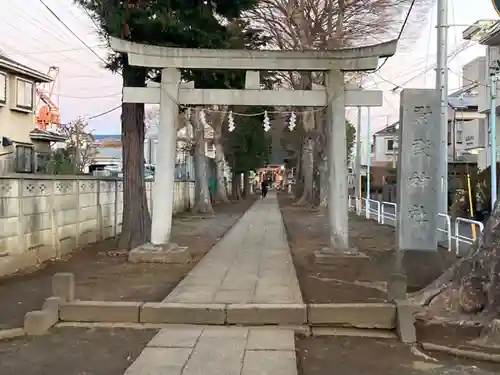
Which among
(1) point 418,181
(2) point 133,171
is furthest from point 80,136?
(1) point 418,181

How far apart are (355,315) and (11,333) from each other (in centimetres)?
389

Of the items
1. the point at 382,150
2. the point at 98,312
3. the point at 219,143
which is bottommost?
the point at 98,312

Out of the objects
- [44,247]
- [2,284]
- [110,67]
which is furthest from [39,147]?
[2,284]

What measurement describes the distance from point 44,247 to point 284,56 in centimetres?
630

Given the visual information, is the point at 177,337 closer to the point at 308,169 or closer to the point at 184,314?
the point at 184,314

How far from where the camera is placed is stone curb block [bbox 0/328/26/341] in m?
6.50

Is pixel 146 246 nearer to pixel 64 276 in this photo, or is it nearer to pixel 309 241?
pixel 64 276

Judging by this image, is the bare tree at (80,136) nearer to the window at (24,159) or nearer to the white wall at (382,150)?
the window at (24,159)

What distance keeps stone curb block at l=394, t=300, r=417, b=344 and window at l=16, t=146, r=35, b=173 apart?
72.1ft

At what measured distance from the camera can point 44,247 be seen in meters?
12.0

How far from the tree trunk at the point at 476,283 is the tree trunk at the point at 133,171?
7.76 m

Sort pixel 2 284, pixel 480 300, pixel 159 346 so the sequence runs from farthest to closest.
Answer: pixel 2 284
pixel 480 300
pixel 159 346

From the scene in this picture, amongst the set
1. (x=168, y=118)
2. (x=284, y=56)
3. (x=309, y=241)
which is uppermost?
(x=284, y=56)

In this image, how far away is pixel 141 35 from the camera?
13.4 m
